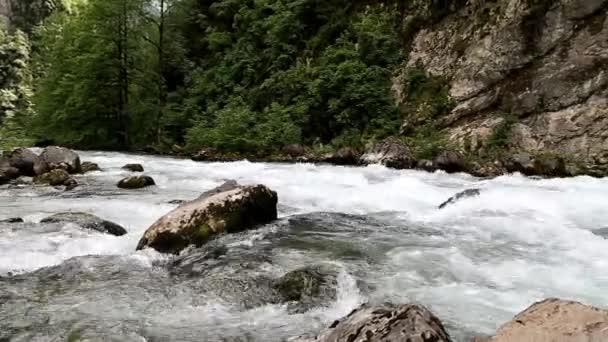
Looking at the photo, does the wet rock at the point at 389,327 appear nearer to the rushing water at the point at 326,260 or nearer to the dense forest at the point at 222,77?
the rushing water at the point at 326,260

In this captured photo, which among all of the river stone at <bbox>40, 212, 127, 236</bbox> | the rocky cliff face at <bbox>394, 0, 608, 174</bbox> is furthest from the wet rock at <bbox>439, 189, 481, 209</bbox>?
the river stone at <bbox>40, 212, 127, 236</bbox>

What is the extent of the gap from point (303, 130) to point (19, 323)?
16.0 m

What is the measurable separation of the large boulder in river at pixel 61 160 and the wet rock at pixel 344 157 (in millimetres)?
7422

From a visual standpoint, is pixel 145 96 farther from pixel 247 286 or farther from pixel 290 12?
pixel 247 286

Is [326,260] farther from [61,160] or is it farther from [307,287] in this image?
[61,160]

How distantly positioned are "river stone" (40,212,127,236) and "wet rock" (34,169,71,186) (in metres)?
5.12

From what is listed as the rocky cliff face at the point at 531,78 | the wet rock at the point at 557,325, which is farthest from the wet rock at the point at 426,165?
the wet rock at the point at 557,325

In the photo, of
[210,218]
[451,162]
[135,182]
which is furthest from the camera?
[451,162]

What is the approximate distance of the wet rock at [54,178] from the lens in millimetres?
13054

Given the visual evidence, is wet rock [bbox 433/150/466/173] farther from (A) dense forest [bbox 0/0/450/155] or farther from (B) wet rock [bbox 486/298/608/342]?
(B) wet rock [bbox 486/298/608/342]

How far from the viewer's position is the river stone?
776 centimetres

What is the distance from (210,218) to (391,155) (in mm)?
9248

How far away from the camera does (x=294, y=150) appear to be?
18719 millimetres

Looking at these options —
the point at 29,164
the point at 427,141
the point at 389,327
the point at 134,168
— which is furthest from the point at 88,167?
the point at 389,327
